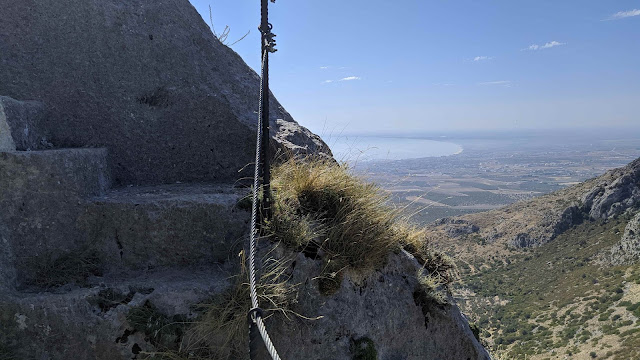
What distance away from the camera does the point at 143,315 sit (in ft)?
10.6

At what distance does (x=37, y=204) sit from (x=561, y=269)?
66.0m

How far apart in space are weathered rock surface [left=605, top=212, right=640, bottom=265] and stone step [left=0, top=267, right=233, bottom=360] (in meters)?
63.6

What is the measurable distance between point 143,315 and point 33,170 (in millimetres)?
1578

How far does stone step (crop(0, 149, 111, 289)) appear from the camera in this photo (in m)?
3.38

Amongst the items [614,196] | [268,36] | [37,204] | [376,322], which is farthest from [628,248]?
[37,204]

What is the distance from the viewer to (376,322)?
4211mm

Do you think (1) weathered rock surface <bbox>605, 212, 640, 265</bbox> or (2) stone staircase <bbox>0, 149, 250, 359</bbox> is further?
(1) weathered rock surface <bbox>605, 212, 640, 265</bbox>

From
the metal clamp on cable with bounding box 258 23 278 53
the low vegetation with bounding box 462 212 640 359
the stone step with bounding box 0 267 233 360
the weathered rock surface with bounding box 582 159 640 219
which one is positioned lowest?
the low vegetation with bounding box 462 212 640 359

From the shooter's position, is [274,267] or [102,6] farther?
[102,6]

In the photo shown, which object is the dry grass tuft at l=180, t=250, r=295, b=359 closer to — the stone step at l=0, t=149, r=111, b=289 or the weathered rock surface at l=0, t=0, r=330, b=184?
the stone step at l=0, t=149, r=111, b=289

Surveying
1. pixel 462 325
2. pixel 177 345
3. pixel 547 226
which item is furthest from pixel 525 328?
pixel 177 345

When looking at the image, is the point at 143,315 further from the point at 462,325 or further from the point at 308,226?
the point at 462,325

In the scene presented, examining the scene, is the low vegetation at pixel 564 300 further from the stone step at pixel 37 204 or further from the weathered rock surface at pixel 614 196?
the stone step at pixel 37 204

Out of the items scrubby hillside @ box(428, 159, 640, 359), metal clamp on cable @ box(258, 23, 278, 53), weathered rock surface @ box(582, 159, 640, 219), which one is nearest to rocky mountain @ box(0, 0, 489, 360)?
metal clamp on cable @ box(258, 23, 278, 53)
